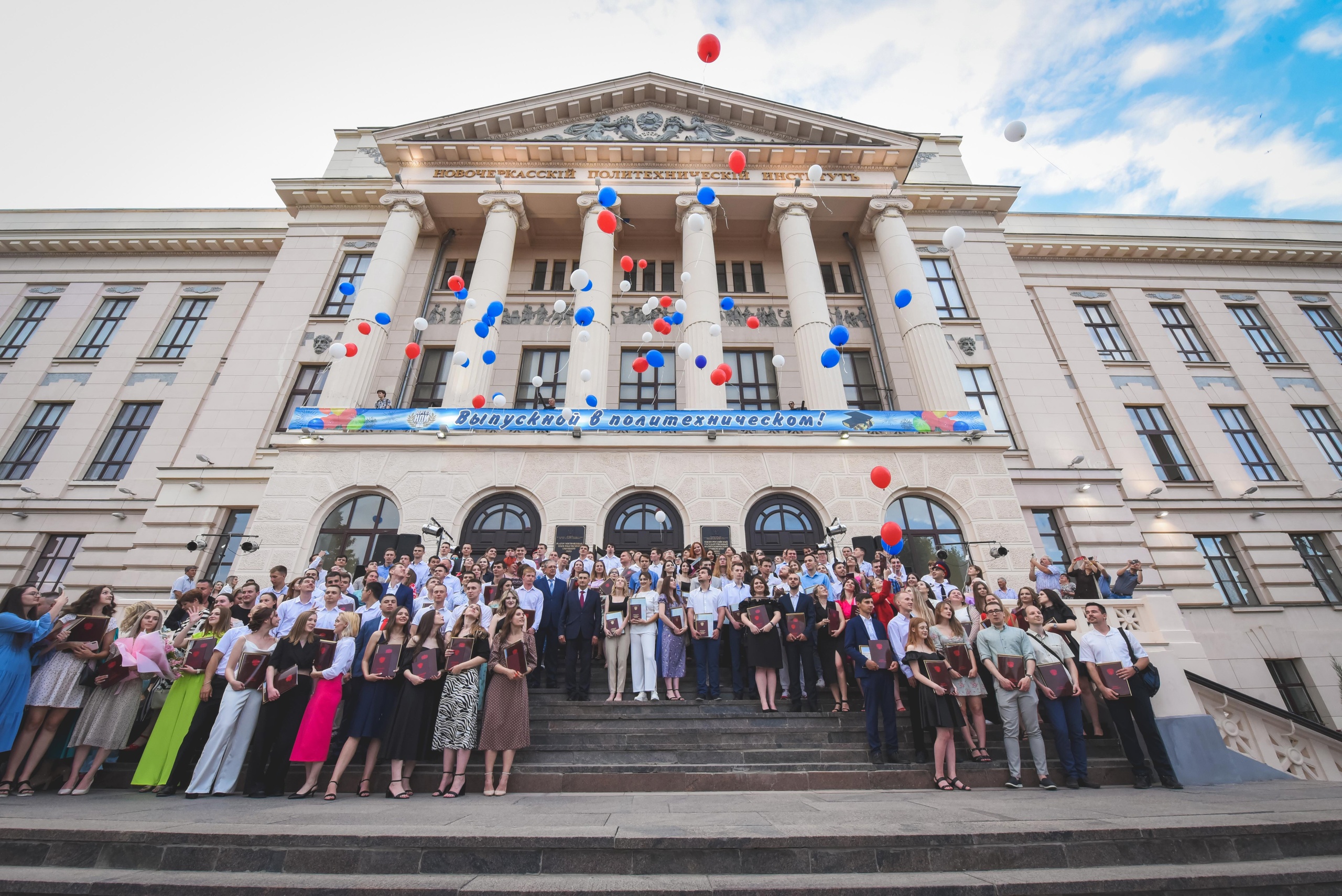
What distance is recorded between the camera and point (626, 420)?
15414 millimetres

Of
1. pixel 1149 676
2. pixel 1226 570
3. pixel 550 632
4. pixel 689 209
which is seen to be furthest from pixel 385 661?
pixel 1226 570

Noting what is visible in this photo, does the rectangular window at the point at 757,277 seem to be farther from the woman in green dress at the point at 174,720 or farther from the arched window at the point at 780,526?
the woman in green dress at the point at 174,720

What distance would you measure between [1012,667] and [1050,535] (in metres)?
12.9

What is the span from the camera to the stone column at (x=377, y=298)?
55.6 feet

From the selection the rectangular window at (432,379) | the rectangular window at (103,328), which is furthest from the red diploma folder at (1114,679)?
the rectangular window at (103,328)

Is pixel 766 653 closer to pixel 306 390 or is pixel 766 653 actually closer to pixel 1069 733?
pixel 1069 733

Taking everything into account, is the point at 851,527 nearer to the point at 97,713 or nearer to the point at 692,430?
the point at 692,430

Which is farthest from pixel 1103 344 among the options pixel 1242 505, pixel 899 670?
pixel 899 670

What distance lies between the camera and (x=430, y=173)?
69.8 ft

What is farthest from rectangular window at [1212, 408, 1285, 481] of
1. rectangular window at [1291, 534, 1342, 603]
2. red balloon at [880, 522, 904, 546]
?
red balloon at [880, 522, 904, 546]

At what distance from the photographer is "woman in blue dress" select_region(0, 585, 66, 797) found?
595 centimetres

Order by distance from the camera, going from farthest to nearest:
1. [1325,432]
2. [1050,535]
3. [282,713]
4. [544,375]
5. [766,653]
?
1. [1325,432]
2. [544,375]
3. [1050,535]
4. [766,653]
5. [282,713]

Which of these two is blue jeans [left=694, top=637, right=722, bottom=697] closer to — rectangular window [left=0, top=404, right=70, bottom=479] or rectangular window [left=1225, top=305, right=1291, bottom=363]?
rectangular window [left=0, top=404, right=70, bottom=479]

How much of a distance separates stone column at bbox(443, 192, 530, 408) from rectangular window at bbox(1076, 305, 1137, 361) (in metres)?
23.0
